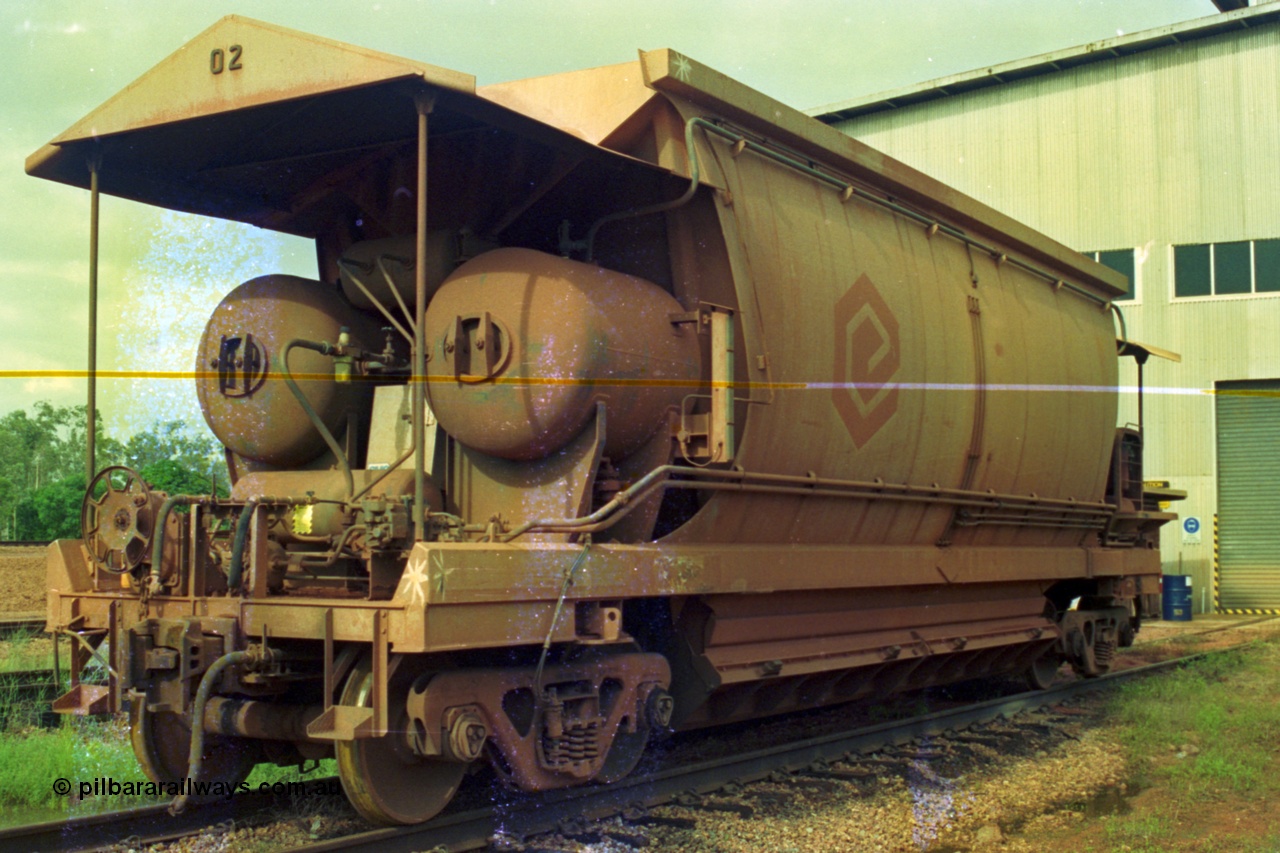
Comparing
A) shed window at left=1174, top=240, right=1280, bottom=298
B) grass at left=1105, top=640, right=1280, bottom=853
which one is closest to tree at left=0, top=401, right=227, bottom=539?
grass at left=1105, top=640, right=1280, bottom=853

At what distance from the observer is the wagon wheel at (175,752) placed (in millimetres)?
6129

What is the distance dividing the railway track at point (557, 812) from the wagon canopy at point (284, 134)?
3.28 m

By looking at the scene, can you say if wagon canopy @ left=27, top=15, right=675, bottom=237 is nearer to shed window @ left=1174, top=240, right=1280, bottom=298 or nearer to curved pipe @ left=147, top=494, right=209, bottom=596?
curved pipe @ left=147, top=494, right=209, bottom=596

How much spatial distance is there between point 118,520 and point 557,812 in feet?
8.96

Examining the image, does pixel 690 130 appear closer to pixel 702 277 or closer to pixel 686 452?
pixel 702 277

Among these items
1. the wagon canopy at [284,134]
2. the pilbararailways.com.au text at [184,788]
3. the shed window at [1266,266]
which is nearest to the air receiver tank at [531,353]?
the wagon canopy at [284,134]

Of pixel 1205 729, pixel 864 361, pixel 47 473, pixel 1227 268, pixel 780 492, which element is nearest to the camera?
pixel 780 492

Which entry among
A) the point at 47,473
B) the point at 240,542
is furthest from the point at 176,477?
the point at 47,473

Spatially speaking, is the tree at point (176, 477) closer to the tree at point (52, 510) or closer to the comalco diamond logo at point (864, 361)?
the comalco diamond logo at point (864, 361)

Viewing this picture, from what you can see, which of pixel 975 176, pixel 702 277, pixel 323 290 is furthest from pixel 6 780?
pixel 975 176

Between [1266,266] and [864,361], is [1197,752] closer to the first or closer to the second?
[864,361]

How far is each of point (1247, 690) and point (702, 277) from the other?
824 cm

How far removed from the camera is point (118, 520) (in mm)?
5867

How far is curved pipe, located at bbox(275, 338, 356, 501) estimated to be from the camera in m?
6.02
